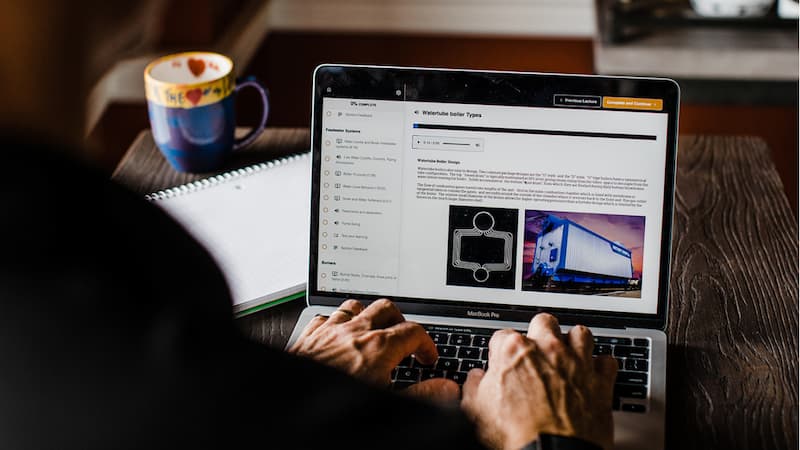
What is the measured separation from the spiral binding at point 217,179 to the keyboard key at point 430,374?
0.45 m

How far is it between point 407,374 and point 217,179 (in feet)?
1.49

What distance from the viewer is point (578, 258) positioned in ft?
2.96

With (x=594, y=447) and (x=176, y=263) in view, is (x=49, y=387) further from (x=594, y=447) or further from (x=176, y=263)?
(x=594, y=447)

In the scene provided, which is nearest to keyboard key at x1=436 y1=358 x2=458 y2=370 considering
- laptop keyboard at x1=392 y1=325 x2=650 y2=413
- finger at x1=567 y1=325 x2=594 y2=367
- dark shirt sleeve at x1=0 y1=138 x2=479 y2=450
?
laptop keyboard at x1=392 y1=325 x2=650 y2=413

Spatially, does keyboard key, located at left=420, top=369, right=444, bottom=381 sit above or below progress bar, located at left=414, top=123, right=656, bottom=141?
below

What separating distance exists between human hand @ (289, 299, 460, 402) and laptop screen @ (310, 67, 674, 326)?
74 millimetres

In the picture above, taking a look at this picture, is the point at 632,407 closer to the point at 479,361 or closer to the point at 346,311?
the point at 479,361

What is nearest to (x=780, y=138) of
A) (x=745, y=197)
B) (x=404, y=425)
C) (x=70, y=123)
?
(x=745, y=197)

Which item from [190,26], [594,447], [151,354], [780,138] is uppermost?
[190,26]

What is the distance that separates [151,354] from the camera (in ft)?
1.25

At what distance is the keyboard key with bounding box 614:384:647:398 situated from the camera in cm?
83

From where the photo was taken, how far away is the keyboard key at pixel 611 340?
894mm

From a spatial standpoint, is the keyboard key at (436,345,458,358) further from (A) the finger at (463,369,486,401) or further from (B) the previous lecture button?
(B) the previous lecture button

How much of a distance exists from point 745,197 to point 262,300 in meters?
0.64
